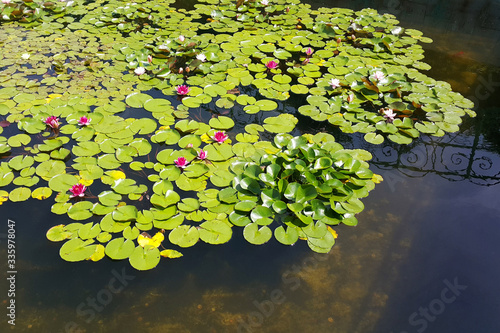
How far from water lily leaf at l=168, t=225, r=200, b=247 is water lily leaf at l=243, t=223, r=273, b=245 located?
335mm

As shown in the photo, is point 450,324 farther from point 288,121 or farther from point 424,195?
point 288,121

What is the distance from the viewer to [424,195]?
9.05ft

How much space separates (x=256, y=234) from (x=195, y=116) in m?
1.56

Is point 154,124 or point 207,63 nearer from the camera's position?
point 154,124

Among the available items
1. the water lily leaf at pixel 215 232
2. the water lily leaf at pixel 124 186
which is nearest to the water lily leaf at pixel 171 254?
the water lily leaf at pixel 215 232

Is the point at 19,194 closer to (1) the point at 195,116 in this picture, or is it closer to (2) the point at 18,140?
(2) the point at 18,140

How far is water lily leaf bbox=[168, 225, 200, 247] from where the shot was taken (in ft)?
7.47

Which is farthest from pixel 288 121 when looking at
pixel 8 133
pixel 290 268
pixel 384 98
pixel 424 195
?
pixel 8 133

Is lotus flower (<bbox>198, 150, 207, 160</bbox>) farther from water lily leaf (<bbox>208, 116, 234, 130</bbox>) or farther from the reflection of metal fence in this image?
the reflection of metal fence

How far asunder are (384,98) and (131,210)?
2.79m

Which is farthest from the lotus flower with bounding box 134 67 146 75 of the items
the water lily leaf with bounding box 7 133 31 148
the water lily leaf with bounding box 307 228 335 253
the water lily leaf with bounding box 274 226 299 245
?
the water lily leaf with bounding box 307 228 335 253

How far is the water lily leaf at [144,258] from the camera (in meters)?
2.14

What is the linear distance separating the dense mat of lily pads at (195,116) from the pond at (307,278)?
115mm

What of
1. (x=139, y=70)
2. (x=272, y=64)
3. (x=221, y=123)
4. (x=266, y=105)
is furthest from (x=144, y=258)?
(x=272, y=64)
